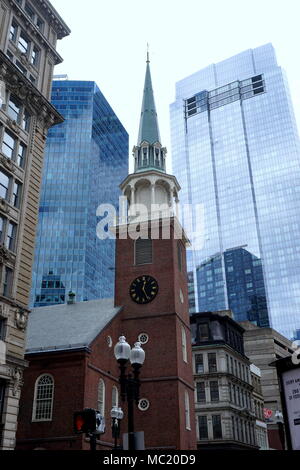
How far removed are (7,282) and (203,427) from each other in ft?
102

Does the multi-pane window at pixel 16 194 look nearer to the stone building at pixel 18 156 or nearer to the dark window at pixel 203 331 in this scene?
the stone building at pixel 18 156

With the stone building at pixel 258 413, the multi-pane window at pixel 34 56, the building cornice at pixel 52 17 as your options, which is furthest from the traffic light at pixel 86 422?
the stone building at pixel 258 413

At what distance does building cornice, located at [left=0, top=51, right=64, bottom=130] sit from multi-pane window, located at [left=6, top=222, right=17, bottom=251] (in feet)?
27.1

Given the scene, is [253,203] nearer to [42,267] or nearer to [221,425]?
[42,267]

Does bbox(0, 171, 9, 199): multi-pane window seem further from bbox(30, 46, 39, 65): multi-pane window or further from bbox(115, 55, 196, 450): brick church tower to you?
bbox(115, 55, 196, 450): brick church tower

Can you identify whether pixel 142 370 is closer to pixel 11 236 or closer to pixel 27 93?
pixel 11 236

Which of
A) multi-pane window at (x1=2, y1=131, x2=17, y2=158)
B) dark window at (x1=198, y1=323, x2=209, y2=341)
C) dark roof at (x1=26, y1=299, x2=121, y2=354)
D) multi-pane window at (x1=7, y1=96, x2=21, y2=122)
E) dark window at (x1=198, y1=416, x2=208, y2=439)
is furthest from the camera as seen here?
dark window at (x1=198, y1=323, x2=209, y2=341)

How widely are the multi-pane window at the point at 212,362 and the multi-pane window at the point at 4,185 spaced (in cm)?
3203

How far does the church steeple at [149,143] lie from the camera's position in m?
47.1

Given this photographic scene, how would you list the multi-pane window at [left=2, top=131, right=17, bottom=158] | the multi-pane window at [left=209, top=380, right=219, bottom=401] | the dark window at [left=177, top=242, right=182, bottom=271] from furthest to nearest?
the multi-pane window at [left=209, top=380, right=219, bottom=401]
the dark window at [left=177, top=242, right=182, bottom=271]
the multi-pane window at [left=2, top=131, right=17, bottom=158]

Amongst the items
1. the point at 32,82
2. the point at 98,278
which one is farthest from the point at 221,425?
the point at 98,278

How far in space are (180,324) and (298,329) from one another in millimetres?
135648

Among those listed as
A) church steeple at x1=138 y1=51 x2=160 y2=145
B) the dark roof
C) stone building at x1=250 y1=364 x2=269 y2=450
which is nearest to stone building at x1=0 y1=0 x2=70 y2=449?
the dark roof

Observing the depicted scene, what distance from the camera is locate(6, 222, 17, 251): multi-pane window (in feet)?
92.4
